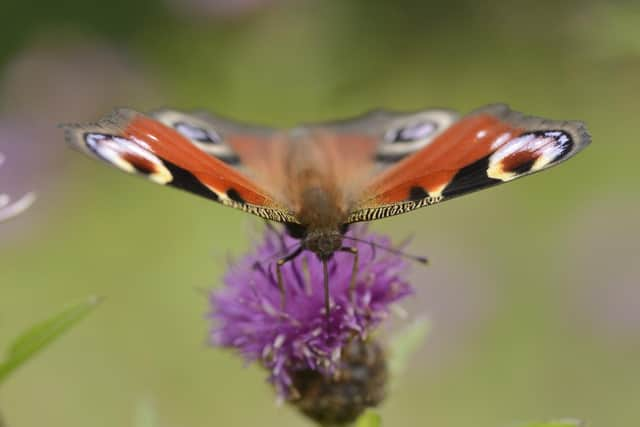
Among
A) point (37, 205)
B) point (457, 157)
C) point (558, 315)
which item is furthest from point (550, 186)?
point (457, 157)

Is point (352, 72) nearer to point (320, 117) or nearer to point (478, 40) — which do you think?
point (320, 117)

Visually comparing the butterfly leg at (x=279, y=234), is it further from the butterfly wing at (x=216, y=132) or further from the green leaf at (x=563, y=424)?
the green leaf at (x=563, y=424)

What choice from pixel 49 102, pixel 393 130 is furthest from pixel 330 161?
pixel 49 102

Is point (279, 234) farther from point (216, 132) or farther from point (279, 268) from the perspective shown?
point (216, 132)

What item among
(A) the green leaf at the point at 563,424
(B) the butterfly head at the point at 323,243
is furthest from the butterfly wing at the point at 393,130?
(A) the green leaf at the point at 563,424

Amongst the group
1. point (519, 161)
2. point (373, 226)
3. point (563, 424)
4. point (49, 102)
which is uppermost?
point (49, 102)

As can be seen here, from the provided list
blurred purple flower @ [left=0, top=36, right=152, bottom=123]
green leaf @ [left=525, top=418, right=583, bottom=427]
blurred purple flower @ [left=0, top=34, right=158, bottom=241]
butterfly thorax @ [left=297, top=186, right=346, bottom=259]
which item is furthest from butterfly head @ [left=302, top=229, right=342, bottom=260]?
blurred purple flower @ [left=0, top=36, right=152, bottom=123]
